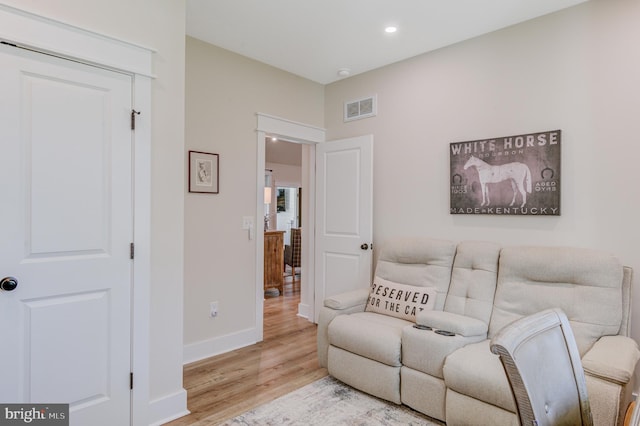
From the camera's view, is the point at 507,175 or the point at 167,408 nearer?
the point at 167,408

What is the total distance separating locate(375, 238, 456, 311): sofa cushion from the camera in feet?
9.46

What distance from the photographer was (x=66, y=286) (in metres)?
1.89

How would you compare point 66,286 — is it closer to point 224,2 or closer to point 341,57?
point 224,2

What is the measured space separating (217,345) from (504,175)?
2.86 meters

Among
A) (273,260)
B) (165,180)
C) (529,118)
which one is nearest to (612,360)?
(529,118)

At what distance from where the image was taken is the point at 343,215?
3898 millimetres

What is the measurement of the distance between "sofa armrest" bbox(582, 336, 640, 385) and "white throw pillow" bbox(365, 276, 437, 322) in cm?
106

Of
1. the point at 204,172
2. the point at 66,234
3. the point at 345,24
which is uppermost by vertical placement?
the point at 345,24

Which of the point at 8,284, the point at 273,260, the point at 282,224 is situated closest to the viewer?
the point at 8,284

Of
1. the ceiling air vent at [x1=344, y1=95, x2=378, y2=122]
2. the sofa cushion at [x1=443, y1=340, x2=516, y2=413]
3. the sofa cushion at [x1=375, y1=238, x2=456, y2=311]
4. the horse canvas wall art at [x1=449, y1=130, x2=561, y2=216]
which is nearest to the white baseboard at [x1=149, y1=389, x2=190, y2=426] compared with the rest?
the sofa cushion at [x1=443, y1=340, x2=516, y2=413]

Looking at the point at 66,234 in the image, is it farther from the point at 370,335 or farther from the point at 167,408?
the point at 370,335

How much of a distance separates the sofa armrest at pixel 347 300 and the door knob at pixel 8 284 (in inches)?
78.2

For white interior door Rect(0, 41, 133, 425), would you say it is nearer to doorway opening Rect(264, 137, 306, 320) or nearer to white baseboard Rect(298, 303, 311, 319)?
doorway opening Rect(264, 137, 306, 320)

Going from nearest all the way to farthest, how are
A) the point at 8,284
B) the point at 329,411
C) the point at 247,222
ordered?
the point at 8,284 → the point at 329,411 → the point at 247,222
